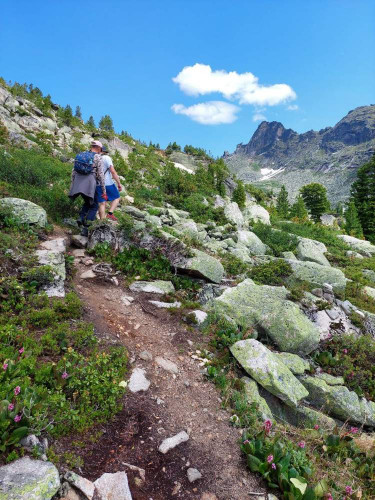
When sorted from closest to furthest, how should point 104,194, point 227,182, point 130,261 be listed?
point 130,261 → point 104,194 → point 227,182

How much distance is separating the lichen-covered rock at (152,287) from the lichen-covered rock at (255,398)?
10.5 feet

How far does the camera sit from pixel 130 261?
27.6ft

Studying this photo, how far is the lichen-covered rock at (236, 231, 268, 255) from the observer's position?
13836mm

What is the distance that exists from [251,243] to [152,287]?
25.6ft

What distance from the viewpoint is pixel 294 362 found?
622cm

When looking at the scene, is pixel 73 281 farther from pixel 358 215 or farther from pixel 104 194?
pixel 358 215

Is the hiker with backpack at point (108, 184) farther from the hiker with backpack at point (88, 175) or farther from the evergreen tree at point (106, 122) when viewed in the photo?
the evergreen tree at point (106, 122)

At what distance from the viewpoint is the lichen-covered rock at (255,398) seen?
488 cm

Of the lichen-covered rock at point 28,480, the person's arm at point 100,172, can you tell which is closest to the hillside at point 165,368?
the lichen-covered rock at point 28,480

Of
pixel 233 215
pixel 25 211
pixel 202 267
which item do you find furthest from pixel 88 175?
pixel 233 215

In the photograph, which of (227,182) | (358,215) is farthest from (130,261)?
(358,215)

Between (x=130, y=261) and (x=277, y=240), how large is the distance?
1025 cm

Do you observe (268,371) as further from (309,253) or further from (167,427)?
(309,253)

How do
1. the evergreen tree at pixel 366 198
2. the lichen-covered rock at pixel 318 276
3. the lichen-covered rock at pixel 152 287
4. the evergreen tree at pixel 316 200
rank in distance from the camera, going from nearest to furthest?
the lichen-covered rock at pixel 152 287, the lichen-covered rock at pixel 318 276, the evergreen tree at pixel 366 198, the evergreen tree at pixel 316 200
